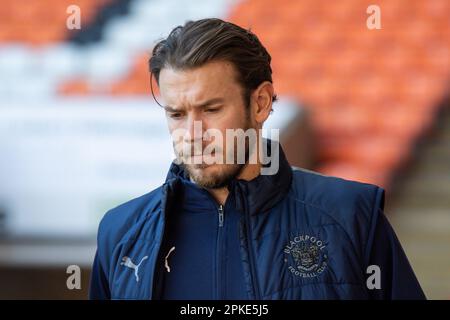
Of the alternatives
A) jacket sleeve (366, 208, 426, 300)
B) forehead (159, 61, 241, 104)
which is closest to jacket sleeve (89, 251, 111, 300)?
forehead (159, 61, 241, 104)

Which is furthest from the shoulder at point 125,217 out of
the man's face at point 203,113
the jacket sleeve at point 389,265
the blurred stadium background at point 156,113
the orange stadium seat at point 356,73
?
the orange stadium seat at point 356,73

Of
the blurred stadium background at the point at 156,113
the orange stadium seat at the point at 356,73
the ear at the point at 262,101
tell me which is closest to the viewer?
the ear at the point at 262,101

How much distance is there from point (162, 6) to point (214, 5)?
0.33 meters

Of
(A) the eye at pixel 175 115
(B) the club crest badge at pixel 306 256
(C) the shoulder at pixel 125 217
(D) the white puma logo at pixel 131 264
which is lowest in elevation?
(D) the white puma logo at pixel 131 264

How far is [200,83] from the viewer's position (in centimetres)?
123

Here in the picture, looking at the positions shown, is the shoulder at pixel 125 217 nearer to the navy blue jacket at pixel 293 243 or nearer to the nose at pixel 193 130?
the navy blue jacket at pixel 293 243

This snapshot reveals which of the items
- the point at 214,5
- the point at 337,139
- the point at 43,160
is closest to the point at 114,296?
the point at 43,160

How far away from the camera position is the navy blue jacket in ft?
3.96

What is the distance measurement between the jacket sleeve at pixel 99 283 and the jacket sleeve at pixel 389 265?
1.29ft

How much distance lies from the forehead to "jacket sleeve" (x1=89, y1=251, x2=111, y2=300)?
0.92 ft

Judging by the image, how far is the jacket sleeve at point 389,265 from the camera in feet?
4.06

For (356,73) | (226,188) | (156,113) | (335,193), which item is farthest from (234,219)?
(356,73)

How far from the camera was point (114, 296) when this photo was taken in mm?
1269

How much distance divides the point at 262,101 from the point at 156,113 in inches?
90.8
